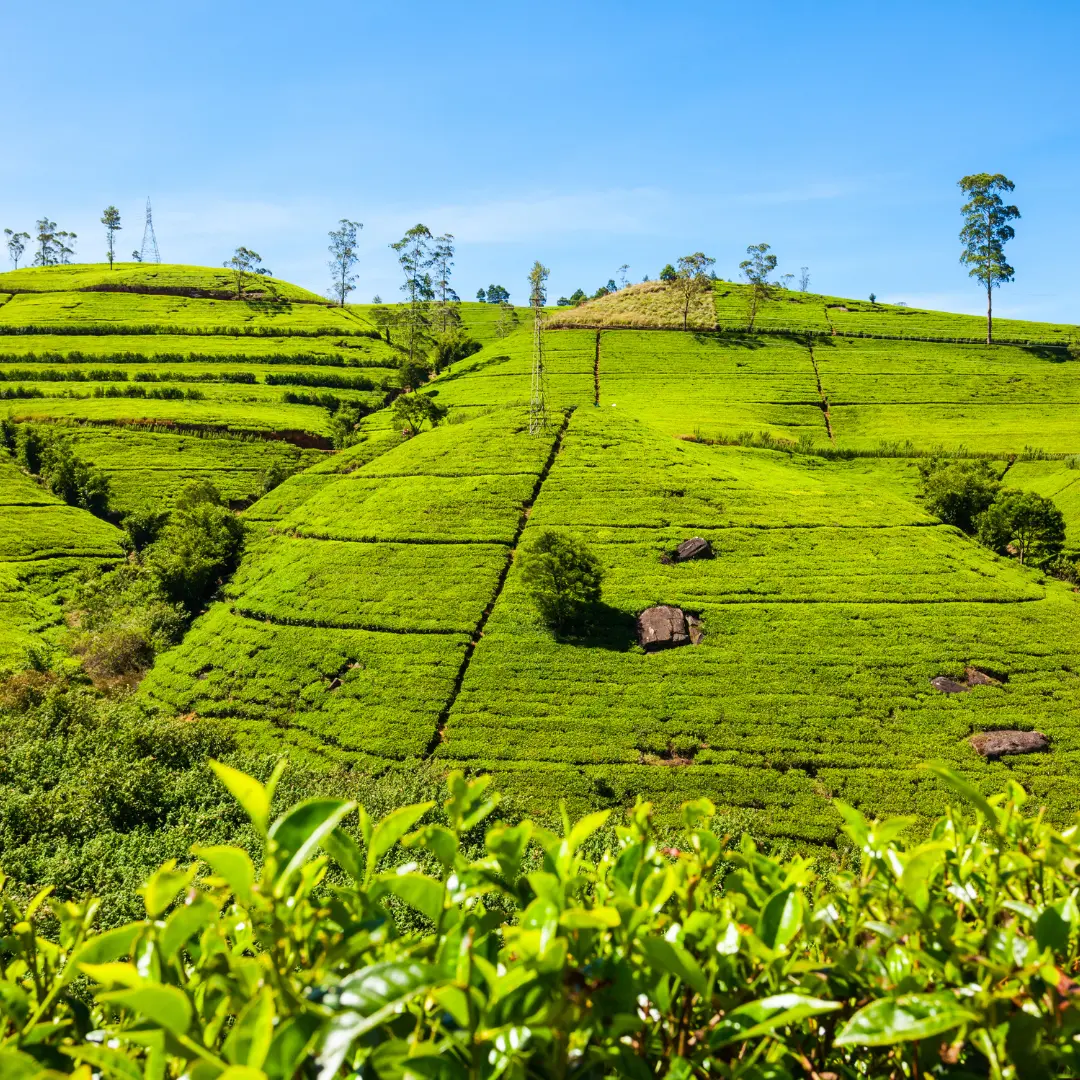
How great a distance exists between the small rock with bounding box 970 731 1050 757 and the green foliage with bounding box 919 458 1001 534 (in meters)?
22.7

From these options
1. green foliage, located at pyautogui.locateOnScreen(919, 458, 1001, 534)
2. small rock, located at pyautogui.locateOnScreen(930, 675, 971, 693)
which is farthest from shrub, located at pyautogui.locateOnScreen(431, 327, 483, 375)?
small rock, located at pyautogui.locateOnScreen(930, 675, 971, 693)

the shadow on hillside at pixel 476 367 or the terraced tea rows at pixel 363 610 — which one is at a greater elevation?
the shadow on hillside at pixel 476 367

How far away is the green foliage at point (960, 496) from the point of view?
4622 cm

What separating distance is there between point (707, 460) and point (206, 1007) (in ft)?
171

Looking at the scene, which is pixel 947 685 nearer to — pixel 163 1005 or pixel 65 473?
pixel 163 1005

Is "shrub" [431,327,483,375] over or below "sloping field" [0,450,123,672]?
over

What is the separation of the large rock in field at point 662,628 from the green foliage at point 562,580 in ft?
9.08

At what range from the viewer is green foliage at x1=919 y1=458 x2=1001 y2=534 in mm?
46219

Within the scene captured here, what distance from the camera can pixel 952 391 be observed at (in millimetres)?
77500

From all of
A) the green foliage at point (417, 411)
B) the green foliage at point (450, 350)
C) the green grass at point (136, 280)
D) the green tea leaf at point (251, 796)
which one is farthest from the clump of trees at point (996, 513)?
the green grass at point (136, 280)

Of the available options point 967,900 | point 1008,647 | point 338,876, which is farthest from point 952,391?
point 967,900

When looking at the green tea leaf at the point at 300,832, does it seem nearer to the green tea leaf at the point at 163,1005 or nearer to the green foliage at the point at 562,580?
the green tea leaf at the point at 163,1005

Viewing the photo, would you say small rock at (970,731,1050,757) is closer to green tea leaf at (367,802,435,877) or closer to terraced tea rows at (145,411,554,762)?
terraced tea rows at (145,411,554,762)

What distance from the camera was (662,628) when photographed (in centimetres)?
3269
